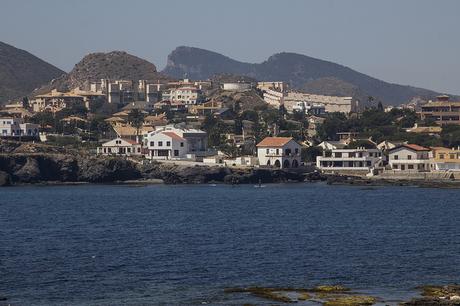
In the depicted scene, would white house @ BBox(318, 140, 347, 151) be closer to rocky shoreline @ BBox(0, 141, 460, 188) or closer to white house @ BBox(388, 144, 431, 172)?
rocky shoreline @ BBox(0, 141, 460, 188)

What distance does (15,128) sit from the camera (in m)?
144

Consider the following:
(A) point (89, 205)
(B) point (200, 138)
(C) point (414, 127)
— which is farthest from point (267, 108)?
(A) point (89, 205)

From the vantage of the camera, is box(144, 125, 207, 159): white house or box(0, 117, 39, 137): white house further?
box(0, 117, 39, 137): white house

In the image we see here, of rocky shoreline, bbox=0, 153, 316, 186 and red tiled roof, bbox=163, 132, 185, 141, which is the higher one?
red tiled roof, bbox=163, 132, 185, 141

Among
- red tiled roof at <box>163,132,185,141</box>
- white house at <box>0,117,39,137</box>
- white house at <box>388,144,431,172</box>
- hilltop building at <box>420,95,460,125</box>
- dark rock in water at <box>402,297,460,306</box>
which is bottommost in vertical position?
dark rock in water at <box>402,297,460,306</box>

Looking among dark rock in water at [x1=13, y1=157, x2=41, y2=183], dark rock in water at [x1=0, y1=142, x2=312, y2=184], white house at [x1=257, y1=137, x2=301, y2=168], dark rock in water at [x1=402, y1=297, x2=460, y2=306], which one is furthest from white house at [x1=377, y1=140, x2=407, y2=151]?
dark rock in water at [x1=402, y1=297, x2=460, y2=306]

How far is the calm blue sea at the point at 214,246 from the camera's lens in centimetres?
4659

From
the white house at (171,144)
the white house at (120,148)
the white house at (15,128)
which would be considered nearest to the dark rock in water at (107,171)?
the white house at (171,144)

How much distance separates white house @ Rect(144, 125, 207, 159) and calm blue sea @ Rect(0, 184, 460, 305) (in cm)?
3275

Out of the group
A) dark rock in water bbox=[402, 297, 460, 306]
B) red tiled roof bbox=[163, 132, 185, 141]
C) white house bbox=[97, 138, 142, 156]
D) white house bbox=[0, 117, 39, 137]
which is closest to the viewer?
dark rock in water bbox=[402, 297, 460, 306]

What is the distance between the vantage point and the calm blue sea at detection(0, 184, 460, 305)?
4659 cm

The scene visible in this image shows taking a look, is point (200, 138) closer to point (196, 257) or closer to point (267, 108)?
point (267, 108)

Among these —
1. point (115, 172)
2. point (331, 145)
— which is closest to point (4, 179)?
point (115, 172)

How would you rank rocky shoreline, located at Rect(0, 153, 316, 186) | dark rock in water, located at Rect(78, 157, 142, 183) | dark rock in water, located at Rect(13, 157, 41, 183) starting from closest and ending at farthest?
dark rock in water, located at Rect(13, 157, 41, 183)
rocky shoreline, located at Rect(0, 153, 316, 186)
dark rock in water, located at Rect(78, 157, 142, 183)
